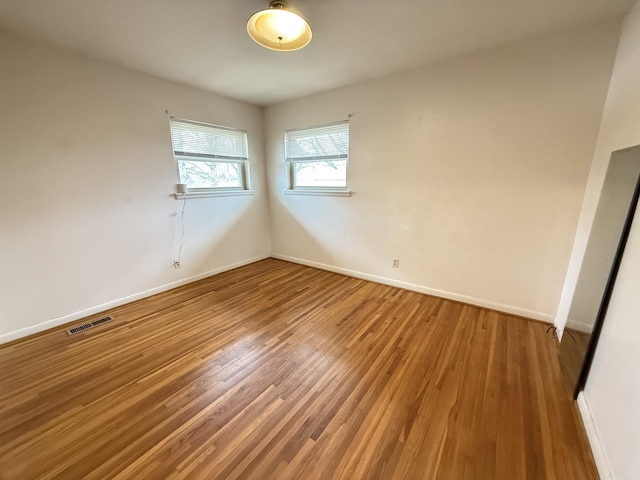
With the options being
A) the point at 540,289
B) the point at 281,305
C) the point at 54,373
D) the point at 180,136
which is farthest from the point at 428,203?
the point at 54,373

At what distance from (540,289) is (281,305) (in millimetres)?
2525

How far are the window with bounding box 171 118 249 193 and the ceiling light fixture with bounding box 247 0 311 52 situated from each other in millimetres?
1903

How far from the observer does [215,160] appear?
354 cm

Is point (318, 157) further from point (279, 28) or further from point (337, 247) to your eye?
point (279, 28)

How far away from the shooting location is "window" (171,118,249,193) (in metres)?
3.17

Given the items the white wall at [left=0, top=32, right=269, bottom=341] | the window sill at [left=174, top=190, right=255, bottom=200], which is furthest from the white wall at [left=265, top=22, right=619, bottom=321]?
the white wall at [left=0, top=32, right=269, bottom=341]

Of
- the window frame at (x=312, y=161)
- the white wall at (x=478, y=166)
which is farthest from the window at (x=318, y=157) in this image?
the white wall at (x=478, y=166)

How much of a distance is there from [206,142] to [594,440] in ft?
13.9

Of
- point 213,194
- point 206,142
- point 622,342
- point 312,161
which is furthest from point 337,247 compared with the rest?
point 622,342

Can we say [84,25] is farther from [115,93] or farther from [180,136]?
[180,136]

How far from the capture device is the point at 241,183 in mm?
4020

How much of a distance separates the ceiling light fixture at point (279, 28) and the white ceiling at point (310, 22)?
17cm

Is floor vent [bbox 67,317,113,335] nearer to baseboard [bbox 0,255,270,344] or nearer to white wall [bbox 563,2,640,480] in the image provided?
baseboard [bbox 0,255,270,344]

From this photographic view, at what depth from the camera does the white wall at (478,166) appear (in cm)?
209
